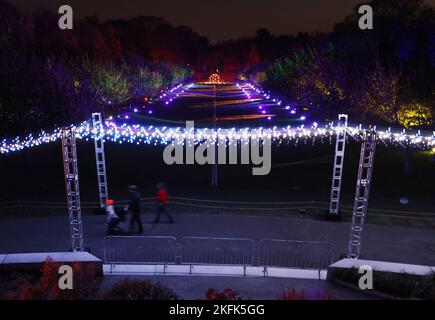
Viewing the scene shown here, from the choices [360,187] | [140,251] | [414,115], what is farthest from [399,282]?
[414,115]

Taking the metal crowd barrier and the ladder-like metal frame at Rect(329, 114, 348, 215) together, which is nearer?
the metal crowd barrier

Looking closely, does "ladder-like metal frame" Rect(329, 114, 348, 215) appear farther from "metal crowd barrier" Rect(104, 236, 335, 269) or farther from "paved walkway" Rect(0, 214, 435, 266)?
"metal crowd barrier" Rect(104, 236, 335, 269)

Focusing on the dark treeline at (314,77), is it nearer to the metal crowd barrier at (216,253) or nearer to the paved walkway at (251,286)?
the metal crowd barrier at (216,253)

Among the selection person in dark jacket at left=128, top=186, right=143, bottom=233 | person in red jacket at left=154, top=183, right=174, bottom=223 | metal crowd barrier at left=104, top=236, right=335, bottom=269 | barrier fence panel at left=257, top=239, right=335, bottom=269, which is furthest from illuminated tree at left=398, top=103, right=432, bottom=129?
person in dark jacket at left=128, top=186, right=143, bottom=233

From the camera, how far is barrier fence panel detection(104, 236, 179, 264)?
13.3 metres

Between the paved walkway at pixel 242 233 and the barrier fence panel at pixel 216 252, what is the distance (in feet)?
2.74

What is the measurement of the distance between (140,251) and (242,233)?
3.53 m

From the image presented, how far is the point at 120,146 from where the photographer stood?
1248 inches

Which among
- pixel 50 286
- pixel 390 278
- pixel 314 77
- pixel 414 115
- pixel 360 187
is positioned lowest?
pixel 390 278

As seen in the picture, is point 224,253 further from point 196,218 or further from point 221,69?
point 221,69

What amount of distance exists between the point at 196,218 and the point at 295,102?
107ft

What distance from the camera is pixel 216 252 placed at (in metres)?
13.9

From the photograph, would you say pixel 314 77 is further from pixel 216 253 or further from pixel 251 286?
pixel 251 286
